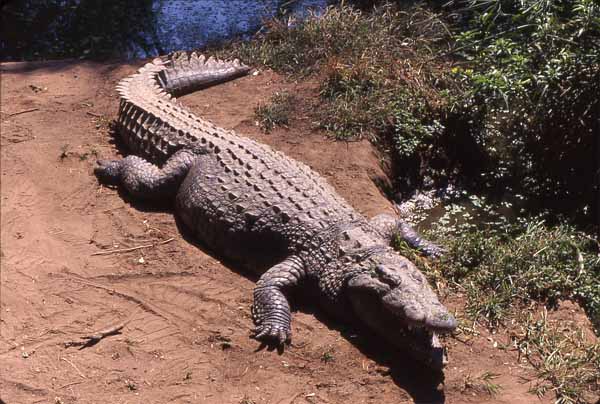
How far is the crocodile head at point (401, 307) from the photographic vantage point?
4.24 metres

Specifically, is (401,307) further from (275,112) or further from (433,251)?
(275,112)

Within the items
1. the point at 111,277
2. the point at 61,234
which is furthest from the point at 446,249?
the point at 61,234

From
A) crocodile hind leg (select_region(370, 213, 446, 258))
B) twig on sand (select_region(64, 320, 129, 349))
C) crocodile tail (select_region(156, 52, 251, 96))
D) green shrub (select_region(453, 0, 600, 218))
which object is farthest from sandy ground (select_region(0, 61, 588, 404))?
green shrub (select_region(453, 0, 600, 218))

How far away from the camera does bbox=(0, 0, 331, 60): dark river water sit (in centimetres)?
906

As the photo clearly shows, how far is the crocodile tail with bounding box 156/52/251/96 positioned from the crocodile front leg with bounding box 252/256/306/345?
3.15 meters

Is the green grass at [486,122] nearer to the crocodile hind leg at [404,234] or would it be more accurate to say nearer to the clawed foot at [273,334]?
the crocodile hind leg at [404,234]

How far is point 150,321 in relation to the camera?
15.4 feet

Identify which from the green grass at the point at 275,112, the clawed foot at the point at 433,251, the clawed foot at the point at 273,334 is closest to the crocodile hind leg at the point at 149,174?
the green grass at the point at 275,112

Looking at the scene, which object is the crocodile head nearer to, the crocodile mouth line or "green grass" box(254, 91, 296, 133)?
the crocodile mouth line

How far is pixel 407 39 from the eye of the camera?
798 centimetres

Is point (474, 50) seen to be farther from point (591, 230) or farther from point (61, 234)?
point (61, 234)

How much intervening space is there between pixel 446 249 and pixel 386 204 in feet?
2.48

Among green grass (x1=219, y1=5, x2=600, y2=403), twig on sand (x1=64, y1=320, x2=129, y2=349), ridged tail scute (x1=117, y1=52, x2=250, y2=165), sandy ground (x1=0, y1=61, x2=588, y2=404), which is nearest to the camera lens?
sandy ground (x1=0, y1=61, x2=588, y2=404)

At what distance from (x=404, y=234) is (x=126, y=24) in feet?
20.1
